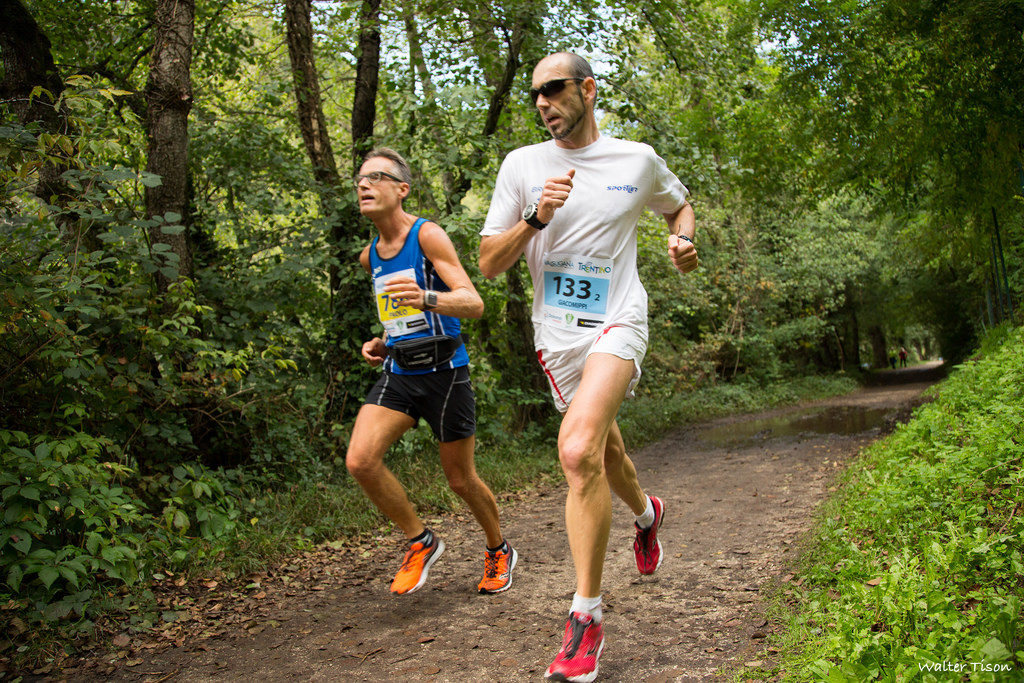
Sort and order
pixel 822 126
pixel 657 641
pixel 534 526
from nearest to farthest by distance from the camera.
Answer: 1. pixel 657 641
2. pixel 534 526
3. pixel 822 126

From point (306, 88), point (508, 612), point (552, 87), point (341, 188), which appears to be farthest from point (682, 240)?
point (306, 88)

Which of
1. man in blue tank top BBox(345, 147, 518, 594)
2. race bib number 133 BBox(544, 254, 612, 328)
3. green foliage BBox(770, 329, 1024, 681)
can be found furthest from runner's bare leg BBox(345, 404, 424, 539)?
green foliage BBox(770, 329, 1024, 681)

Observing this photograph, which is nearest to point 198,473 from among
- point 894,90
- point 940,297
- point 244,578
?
point 244,578

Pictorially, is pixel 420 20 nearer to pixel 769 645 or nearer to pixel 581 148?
pixel 581 148

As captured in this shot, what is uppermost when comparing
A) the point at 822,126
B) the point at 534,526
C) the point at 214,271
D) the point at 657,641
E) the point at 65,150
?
the point at 822,126

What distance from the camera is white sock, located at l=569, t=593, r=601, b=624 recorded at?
2.88m

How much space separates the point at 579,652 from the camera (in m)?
2.82

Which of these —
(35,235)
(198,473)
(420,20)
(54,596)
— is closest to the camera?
(54,596)

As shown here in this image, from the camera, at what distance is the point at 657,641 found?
342 centimetres

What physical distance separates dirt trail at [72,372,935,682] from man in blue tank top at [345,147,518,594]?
0.39 metres

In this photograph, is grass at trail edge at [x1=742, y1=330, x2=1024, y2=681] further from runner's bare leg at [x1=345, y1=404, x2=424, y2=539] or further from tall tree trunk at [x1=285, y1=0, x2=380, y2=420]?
tall tree trunk at [x1=285, y1=0, x2=380, y2=420]

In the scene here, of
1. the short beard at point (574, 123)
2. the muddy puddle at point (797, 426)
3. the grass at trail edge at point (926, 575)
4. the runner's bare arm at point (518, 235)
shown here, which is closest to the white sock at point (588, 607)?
the grass at trail edge at point (926, 575)

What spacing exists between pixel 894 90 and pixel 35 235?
849cm

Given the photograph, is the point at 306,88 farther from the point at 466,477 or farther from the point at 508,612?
the point at 508,612
